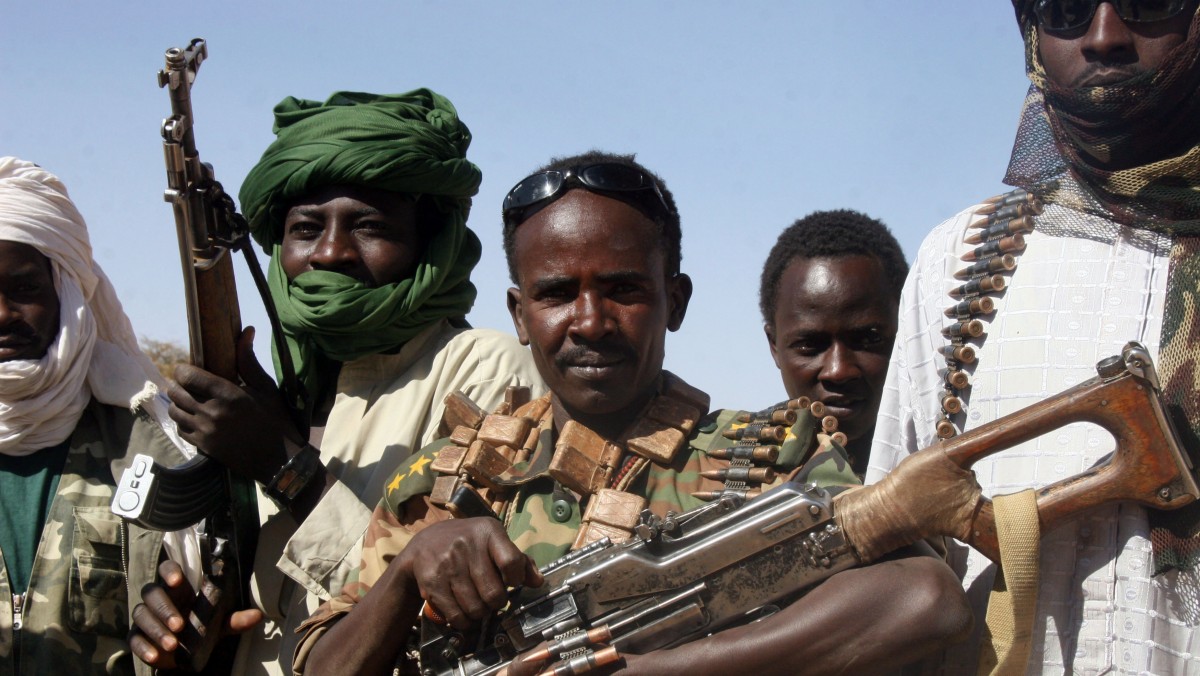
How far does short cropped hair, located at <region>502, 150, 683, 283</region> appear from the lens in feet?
10.9

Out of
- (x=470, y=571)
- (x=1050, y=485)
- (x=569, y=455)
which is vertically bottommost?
(x=470, y=571)

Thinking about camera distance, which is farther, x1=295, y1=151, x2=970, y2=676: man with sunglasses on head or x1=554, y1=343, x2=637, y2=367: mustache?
x1=554, y1=343, x2=637, y2=367: mustache

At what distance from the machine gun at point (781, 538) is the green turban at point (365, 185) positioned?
153cm

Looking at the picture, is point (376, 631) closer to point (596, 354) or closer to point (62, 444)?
point (596, 354)

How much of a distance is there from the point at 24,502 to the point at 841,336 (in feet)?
8.73

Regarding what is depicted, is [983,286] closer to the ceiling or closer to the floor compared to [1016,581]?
closer to the ceiling

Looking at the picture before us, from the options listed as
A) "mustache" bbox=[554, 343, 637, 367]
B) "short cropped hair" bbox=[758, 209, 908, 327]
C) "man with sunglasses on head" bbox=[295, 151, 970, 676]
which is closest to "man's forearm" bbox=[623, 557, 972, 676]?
Answer: "man with sunglasses on head" bbox=[295, 151, 970, 676]

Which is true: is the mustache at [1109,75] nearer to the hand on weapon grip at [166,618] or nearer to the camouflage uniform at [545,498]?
the camouflage uniform at [545,498]

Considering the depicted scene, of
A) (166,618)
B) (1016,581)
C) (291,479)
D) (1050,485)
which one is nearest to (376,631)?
(291,479)

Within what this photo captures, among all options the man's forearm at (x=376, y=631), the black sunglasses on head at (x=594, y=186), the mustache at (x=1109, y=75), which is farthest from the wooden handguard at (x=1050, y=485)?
the black sunglasses on head at (x=594, y=186)

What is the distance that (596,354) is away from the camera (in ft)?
10.1

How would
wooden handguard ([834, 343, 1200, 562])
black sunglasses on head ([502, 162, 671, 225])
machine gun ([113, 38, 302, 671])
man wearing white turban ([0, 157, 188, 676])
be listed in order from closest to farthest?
1. wooden handguard ([834, 343, 1200, 562])
2. black sunglasses on head ([502, 162, 671, 225])
3. machine gun ([113, 38, 302, 671])
4. man wearing white turban ([0, 157, 188, 676])

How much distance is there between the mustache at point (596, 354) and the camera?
3094mm

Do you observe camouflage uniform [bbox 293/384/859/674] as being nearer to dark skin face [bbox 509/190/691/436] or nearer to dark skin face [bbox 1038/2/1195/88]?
dark skin face [bbox 509/190/691/436]
